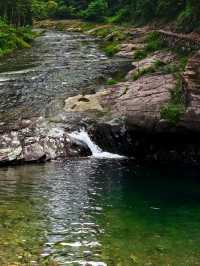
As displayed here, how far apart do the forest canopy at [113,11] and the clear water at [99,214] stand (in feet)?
115

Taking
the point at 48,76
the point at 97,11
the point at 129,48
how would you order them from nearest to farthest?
the point at 48,76 < the point at 129,48 < the point at 97,11

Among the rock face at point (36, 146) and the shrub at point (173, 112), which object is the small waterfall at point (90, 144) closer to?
the rock face at point (36, 146)

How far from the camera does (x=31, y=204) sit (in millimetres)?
21984

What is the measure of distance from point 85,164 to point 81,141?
10.2ft

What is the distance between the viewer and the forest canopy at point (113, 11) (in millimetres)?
66188

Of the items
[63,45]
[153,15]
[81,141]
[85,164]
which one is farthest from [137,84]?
[153,15]

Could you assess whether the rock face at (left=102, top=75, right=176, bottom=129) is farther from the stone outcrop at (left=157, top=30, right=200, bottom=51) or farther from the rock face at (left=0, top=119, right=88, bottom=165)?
the stone outcrop at (left=157, top=30, right=200, bottom=51)

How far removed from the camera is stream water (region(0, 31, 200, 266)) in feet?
55.0

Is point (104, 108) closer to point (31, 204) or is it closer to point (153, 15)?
point (31, 204)

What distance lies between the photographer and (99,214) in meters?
21.0

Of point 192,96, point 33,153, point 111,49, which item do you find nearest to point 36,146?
point 33,153

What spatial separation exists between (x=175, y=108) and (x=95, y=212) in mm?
11715

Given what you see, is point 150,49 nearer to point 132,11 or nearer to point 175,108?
point 175,108

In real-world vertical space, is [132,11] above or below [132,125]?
above
